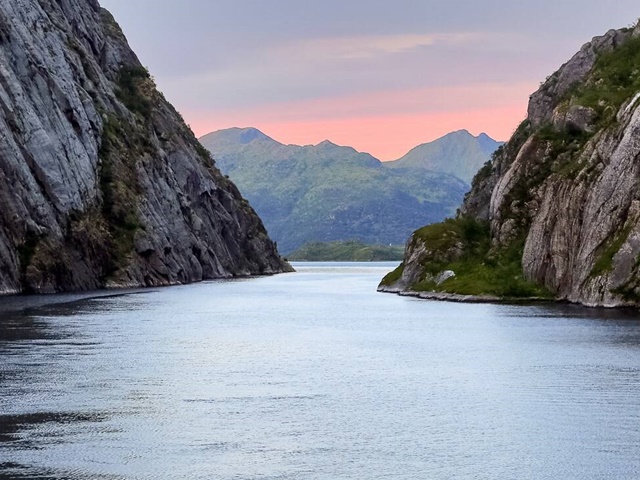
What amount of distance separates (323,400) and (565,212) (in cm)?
7670

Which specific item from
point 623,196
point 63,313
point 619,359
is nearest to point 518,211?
point 623,196

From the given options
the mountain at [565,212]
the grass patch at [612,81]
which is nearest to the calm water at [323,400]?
the mountain at [565,212]

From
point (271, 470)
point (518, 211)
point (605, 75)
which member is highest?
point (605, 75)

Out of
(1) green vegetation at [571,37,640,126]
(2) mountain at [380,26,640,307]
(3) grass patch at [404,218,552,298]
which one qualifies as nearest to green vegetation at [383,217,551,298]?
(3) grass patch at [404,218,552,298]

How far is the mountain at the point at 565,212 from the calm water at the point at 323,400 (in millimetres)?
13535

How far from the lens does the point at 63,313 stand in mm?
109312

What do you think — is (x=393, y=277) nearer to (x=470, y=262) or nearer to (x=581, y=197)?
(x=470, y=262)

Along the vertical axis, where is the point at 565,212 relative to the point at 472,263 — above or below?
above

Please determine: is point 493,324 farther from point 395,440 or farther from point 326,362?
point 395,440

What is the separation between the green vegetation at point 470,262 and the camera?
130 meters

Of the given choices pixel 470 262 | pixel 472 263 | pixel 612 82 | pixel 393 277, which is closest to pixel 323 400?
pixel 472 263

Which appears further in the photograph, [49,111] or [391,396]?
[49,111]

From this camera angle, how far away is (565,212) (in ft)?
398

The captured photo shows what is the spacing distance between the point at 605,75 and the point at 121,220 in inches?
3806
